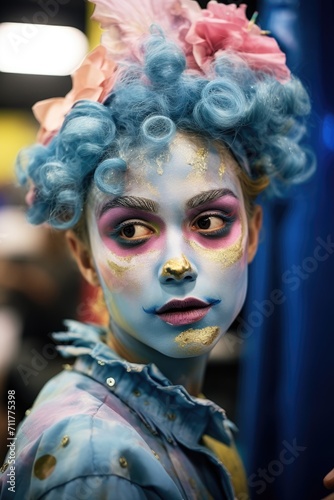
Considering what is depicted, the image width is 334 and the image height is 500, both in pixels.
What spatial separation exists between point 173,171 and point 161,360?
0.30 metres

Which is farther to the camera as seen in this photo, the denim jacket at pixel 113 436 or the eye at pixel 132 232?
the eye at pixel 132 232

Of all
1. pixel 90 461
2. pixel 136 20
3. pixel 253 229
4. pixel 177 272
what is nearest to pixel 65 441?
pixel 90 461

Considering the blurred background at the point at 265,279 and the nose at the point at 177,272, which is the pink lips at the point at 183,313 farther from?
the blurred background at the point at 265,279

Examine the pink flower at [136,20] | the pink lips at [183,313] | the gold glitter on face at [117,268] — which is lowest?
the pink lips at [183,313]

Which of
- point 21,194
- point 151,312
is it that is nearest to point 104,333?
point 151,312

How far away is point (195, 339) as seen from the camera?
90 centimetres

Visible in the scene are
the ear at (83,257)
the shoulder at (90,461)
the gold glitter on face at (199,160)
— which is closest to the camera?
the shoulder at (90,461)

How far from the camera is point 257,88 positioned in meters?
0.94

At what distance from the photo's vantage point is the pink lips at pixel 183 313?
89cm

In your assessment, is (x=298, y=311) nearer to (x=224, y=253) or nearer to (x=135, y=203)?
(x=224, y=253)

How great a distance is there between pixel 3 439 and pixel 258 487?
48cm

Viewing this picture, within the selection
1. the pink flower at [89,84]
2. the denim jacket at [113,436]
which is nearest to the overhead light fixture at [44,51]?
the pink flower at [89,84]

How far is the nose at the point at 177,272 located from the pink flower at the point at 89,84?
0.90 ft

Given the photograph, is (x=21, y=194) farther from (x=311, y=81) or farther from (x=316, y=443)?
(x=316, y=443)
